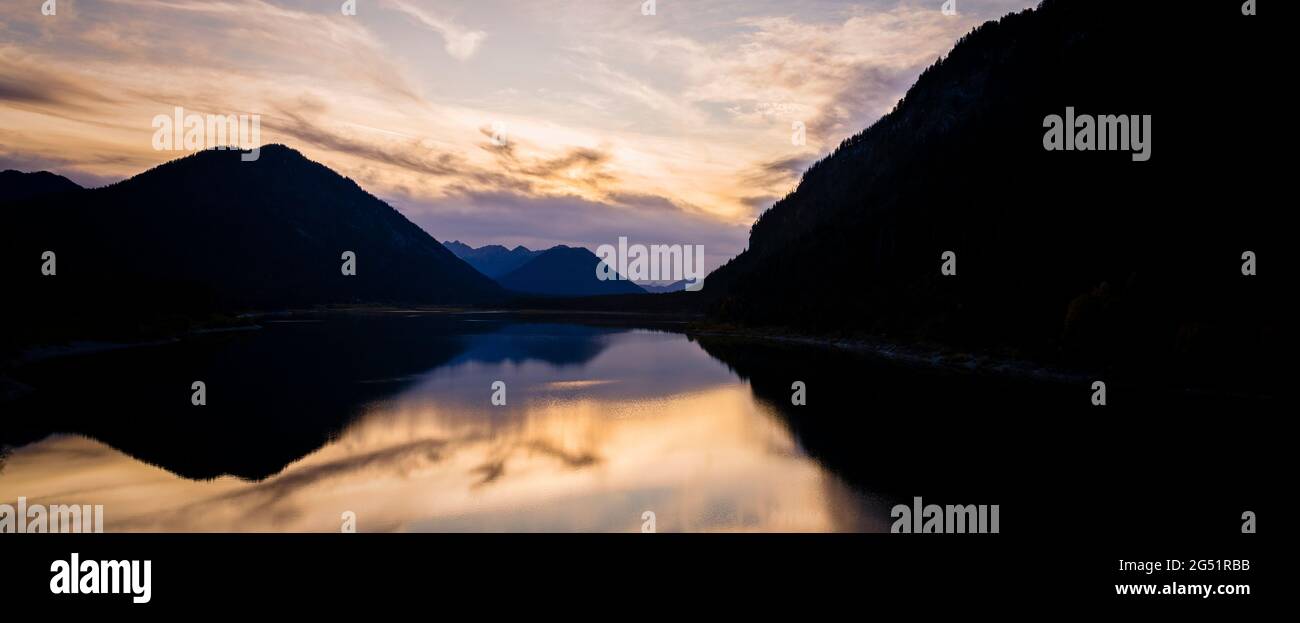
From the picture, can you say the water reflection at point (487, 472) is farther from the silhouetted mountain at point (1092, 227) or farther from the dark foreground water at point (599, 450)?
the silhouetted mountain at point (1092, 227)

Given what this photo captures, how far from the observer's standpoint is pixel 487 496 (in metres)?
28.0

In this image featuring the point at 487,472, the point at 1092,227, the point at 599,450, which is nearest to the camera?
the point at 487,472

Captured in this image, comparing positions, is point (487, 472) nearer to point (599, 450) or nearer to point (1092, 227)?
point (599, 450)

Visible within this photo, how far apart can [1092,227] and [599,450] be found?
238 feet

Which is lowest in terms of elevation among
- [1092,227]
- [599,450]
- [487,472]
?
[599,450]

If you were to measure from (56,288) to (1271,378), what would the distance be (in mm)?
140654

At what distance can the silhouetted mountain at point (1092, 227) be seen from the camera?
192 ft

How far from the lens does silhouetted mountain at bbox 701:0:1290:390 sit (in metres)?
58.6

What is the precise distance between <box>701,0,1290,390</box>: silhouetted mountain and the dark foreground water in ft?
31.0

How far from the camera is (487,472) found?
105ft

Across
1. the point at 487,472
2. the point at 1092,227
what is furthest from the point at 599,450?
the point at 1092,227

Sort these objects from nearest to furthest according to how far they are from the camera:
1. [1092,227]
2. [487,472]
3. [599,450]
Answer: [487,472]
[599,450]
[1092,227]
